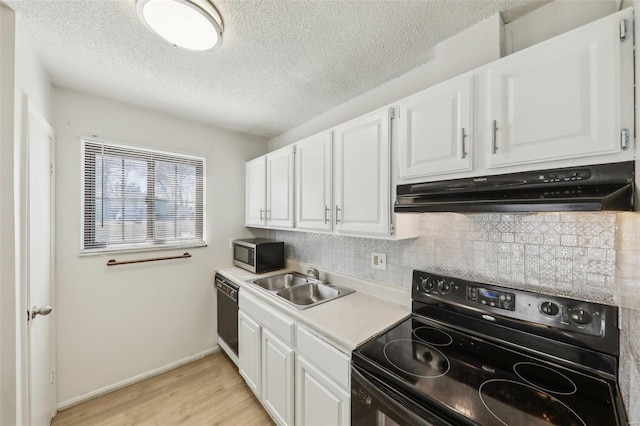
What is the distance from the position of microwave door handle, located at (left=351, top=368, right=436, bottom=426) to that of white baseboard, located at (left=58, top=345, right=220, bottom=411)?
215 cm

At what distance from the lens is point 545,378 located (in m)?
0.97

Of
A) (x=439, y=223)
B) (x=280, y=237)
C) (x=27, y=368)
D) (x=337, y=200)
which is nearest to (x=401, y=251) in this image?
(x=439, y=223)

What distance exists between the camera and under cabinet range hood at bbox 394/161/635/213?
78 cm

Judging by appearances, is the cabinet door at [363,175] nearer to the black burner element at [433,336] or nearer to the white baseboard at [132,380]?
the black burner element at [433,336]

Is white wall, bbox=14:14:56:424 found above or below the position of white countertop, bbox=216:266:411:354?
above

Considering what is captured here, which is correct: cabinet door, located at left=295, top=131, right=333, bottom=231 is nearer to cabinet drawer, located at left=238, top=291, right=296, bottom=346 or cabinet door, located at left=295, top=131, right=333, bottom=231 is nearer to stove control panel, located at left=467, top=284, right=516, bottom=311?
cabinet drawer, located at left=238, top=291, right=296, bottom=346

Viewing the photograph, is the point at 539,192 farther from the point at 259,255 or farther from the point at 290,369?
the point at 259,255

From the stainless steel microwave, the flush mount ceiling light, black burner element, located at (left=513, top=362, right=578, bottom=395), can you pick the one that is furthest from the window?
black burner element, located at (left=513, top=362, right=578, bottom=395)

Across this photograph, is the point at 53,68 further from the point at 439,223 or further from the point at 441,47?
the point at 439,223

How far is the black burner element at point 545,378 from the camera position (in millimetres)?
904

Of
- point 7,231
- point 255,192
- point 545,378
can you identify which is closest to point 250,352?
point 255,192

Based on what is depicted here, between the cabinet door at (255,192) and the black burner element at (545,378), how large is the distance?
217 centimetres

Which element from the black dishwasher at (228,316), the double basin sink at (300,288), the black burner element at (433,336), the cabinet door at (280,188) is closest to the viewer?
the black burner element at (433,336)

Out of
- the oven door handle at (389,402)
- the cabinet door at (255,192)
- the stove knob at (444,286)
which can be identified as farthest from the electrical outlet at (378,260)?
the cabinet door at (255,192)
